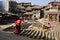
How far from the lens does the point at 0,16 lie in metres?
36.9

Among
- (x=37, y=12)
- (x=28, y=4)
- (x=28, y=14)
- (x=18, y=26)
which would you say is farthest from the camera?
(x=28, y=4)

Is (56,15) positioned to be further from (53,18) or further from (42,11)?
(42,11)

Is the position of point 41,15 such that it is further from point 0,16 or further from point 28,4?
point 0,16

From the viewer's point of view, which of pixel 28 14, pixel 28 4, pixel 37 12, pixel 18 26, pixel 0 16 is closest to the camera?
pixel 18 26

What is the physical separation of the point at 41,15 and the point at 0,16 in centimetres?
4577

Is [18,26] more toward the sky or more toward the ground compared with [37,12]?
more toward the sky

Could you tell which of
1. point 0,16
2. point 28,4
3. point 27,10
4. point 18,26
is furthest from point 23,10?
point 18,26

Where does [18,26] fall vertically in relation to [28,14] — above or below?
above

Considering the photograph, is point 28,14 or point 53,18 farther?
point 28,14

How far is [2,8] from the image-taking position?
50094mm

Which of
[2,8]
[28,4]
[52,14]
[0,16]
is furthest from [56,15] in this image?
[28,4]

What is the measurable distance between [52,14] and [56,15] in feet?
3.85

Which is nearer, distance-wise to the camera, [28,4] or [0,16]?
[0,16]

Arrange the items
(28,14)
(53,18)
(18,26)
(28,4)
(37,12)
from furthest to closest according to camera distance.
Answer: (28,4)
(37,12)
(28,14)
(53,18)
(18,26)
